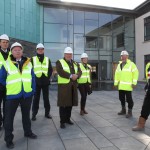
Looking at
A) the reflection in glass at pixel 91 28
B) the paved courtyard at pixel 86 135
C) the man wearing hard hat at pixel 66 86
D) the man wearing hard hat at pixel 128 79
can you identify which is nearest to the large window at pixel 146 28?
the reflection in glass at pixel 91 28

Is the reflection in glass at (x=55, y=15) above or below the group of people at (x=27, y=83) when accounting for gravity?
above

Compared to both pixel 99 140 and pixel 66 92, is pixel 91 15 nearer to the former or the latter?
pixel 66 92

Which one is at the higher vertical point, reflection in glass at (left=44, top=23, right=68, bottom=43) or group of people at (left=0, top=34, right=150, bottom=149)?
reflection in glass at (left=44, top=23, right=68, bottom=43)

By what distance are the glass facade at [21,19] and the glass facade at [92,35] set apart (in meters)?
1.63

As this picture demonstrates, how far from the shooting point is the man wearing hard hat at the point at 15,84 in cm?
411

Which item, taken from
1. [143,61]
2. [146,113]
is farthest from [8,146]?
[143,61]

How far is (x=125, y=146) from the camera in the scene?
4016 millimetres

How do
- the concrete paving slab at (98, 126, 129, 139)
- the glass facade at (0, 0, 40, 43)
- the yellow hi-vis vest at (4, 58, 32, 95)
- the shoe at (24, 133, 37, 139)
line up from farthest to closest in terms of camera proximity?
1. the glass facade at (0, 0, 40, 43)
2. the concrete paving slab at (98, 126, 129, 139)
3. the shoe at (24, 133, 37, 139)
4. the yellow hi-vis vest at (4, 58, 32, 95)

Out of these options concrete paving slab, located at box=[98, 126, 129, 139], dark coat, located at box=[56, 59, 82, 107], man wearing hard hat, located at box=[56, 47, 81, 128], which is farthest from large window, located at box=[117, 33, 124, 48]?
concrete paving slab, located at box=[98, 126, 129, 139]

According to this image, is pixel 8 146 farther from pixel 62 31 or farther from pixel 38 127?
pixel 62 31

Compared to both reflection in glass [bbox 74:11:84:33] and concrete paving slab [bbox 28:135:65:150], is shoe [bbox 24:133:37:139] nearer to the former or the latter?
concrete paving slab [bbox 28:135:65:150]

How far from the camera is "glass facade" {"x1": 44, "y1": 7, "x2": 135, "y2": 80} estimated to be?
22.2m

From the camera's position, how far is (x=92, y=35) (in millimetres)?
23766

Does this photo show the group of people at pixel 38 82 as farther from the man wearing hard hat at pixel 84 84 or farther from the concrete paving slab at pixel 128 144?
the concrete paving slab at pixel 128 144
